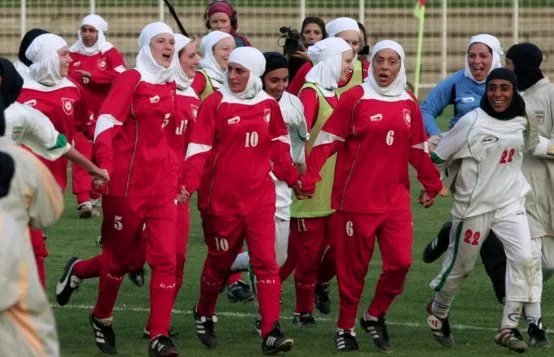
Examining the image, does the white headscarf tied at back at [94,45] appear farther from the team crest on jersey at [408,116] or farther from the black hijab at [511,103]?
the black hijab at [511,103]

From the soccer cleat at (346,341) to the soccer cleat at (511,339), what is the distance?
0.97 meters

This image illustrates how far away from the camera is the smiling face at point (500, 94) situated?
37.5 feet

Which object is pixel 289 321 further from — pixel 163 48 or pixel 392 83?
pixel 163 48

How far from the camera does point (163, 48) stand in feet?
37.5

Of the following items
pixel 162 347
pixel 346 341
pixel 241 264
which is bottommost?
pixel 346 341

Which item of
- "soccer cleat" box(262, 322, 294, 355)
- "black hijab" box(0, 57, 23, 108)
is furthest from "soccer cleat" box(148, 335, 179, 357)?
"black hijab" box(0, 57, 23, 108)

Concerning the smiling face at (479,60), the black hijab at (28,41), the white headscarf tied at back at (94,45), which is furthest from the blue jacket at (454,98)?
the white headscarf tied at back at (94,45)

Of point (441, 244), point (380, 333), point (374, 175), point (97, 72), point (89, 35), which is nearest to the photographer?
point (374, 175)

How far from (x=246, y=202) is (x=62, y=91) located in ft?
6.31

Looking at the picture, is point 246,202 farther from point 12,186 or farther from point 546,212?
point 12,186

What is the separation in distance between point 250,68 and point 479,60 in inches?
96.9

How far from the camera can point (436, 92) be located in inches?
526

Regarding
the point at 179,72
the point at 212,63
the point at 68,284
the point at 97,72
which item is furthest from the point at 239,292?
the point at 97,72

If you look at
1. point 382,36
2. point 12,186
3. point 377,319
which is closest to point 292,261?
point 377,319
